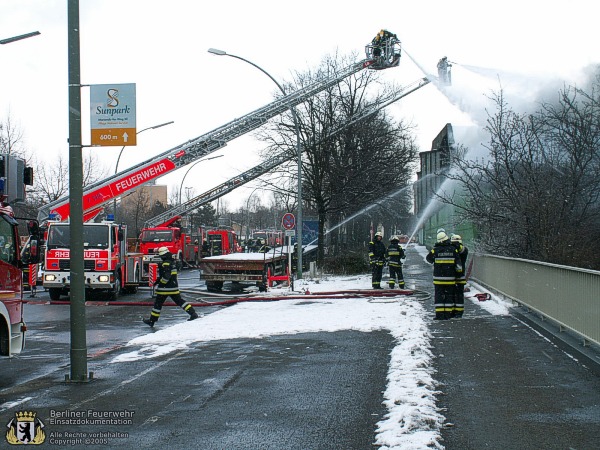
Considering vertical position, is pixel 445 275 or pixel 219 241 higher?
pixel 219 241

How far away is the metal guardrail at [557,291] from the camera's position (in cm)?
917

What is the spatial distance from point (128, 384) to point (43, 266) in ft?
43.7

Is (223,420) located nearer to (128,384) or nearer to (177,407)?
(177,407)

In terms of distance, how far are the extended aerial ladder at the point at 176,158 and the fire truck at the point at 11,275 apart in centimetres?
1183

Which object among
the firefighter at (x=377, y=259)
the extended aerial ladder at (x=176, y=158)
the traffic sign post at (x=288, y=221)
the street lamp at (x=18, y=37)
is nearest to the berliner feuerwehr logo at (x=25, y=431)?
the street lamp at (x=18, y=37)

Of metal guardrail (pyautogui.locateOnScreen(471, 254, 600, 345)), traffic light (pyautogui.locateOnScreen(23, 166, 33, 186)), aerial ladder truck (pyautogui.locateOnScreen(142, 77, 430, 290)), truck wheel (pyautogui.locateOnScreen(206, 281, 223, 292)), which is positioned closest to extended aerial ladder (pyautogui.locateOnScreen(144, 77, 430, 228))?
aerial ladder truck (pyautogui.locateOnScreen(142, 77, 430, 290))

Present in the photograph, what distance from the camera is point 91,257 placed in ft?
65.6

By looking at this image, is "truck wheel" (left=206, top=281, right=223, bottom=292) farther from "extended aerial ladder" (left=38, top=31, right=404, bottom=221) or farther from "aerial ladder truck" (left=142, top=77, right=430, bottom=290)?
"extended aerial ladder" (left=38, top=31, right=404, bottom=221)

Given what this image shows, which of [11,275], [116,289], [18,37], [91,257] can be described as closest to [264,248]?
[116,289]

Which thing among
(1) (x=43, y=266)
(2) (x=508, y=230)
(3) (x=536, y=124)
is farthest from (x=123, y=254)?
(3) (x=536, y=124)

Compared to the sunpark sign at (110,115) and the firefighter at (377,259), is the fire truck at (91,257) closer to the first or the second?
the firefighter at (377,259)

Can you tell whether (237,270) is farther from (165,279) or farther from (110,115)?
(110,115)

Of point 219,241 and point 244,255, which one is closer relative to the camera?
point 244,255

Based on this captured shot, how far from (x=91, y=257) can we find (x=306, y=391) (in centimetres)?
1386
